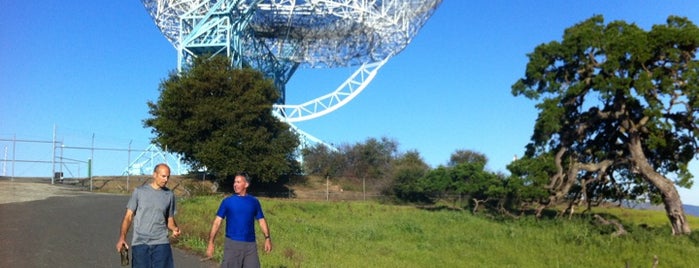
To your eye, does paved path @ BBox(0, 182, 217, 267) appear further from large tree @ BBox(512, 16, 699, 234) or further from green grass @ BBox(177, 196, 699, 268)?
large tree @ BBox(512, 16, 699, 234)

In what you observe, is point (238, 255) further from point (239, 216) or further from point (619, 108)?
point (619, 108)

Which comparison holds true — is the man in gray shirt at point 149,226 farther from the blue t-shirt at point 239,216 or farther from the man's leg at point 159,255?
the blue t-shirt at point 239,216

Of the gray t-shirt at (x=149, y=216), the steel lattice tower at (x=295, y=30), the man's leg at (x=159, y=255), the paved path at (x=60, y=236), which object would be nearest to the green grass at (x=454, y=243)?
the paved path at (x=60, y=236)

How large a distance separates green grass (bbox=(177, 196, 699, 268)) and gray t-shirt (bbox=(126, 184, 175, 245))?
3740 millimetres

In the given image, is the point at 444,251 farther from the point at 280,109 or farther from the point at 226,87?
the point at 280,109

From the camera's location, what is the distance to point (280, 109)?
47344 millimetres

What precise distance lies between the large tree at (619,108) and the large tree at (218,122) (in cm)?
1740

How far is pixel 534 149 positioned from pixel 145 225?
70.9ft

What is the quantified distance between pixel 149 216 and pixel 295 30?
3908 centimetres

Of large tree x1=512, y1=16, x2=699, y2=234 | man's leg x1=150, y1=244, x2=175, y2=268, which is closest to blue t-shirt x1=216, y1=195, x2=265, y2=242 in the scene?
man's leg x1=150, y1=244, x2=175, y2=268

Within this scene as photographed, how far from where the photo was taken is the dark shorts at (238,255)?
760 centimetres

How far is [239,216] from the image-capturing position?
7.65 m

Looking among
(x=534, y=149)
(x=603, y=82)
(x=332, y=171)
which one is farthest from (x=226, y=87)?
(x=603, y=82)

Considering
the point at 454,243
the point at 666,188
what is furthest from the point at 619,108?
the point at 454,243
